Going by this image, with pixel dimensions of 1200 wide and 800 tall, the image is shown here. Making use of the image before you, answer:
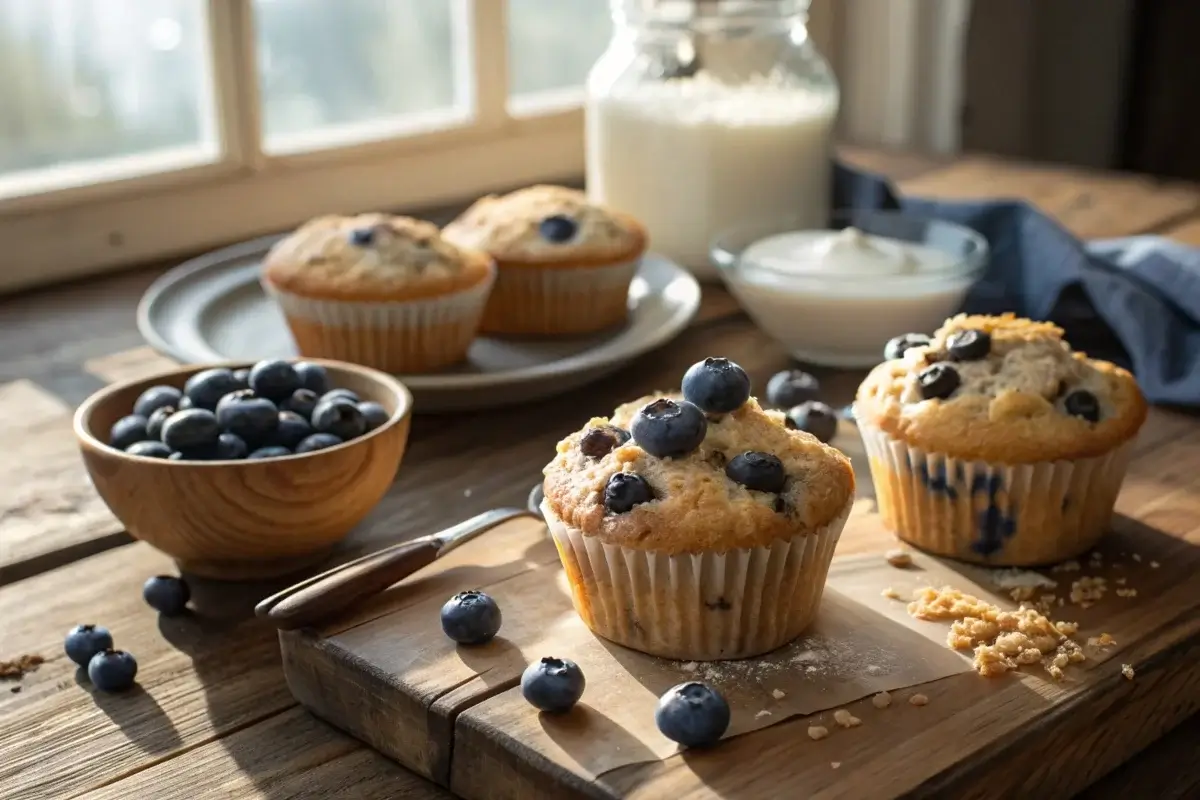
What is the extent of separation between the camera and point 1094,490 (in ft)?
4.28

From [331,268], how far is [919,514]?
74cm

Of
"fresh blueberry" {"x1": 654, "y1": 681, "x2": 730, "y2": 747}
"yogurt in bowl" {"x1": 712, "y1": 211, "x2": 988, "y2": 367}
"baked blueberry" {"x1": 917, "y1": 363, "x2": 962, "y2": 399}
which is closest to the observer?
"fresh blueberry" {"x1": 654, "y1": 681, "x2": 730, "y2": 747}

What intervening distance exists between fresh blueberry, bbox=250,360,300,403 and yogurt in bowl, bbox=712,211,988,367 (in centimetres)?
66

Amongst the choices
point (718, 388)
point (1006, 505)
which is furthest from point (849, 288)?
point (718, 388)

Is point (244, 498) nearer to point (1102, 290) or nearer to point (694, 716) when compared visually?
point (694, 716)

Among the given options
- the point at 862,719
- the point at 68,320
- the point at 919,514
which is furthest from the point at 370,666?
the point at 68,320

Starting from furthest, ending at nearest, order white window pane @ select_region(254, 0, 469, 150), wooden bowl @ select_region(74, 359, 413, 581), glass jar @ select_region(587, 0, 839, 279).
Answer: white window pane @ select_region(254, 0, 469, 150) < glass jar @ select_region(587, 0, 839, 279) < wooden bowl @ select_region(74, 359, 413, 581)

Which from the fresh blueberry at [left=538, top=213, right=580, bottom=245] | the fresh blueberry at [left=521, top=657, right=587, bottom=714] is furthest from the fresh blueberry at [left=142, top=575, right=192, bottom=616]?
the fresh blueberry at [left=538, top=213, right=580, bottom=245]

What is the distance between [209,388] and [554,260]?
59 cm

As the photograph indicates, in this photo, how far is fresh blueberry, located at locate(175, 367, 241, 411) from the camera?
1.33 metres

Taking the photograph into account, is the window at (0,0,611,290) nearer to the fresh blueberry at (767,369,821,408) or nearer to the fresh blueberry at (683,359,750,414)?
the fresh blueberry at (767,369,821,408)

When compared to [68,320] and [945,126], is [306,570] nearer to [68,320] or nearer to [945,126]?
[68,320]

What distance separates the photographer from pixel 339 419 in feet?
4.27

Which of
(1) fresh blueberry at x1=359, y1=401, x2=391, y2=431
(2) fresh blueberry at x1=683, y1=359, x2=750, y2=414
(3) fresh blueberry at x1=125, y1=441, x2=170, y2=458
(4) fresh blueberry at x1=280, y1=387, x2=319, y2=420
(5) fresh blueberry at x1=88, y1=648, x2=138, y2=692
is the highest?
(2) fresh blueberry at x1=683, y1=359, x2=750, y2=414
